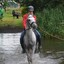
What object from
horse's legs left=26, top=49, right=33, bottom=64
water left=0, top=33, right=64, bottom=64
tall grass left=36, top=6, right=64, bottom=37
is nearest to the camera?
horse's legs left=26, top=49, right=33, bottom=64

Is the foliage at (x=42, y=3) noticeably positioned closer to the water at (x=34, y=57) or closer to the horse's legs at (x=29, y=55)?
the water at (x=34, y=57)

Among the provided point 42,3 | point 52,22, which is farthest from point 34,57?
point 42,3

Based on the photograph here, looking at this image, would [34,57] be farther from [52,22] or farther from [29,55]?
[52,22]

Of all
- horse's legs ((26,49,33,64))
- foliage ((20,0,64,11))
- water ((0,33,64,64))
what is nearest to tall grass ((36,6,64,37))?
water ((0,33,64,64))

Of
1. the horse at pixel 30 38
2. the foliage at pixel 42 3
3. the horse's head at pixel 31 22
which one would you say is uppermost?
the horse's head at pixel 31 22

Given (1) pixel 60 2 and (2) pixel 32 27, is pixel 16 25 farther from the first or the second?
(2) pixel 32 27

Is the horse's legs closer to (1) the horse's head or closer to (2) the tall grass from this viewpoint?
(1) the horse's head

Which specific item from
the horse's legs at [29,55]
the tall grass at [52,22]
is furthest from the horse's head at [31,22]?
the tall grass at [52,22]

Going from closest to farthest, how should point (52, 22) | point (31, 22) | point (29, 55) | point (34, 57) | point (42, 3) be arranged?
point (31, 22)
point (29, 55)
point (34, 57)
point (52, 22)
point (42, 3)

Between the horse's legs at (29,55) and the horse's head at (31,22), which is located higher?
the horse's head at (31,22)

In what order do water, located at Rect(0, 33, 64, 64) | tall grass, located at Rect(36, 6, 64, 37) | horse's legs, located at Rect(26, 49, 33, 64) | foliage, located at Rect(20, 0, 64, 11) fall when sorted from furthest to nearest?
foliage, located at Rect(20, 0, 64, 11) < tall grass, located at Rect(36, 6, 64, 37) < water, located at Rect(0, 33, 64, 64) < horse's legs, located at Rect(26, 49, 33, 64)

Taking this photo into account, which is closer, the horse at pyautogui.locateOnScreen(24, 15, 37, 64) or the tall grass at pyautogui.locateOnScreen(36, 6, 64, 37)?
the horse at pyautogui.locateOnScreen(24, 15, 37, 64)

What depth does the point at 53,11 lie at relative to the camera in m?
27.0

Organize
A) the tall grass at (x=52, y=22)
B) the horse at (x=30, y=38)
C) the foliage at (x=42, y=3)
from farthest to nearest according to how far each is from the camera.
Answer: the foliage at (x=42, y=3)
the tall grass at (x=52, y=22)
the horse at (x=30, y=38)
